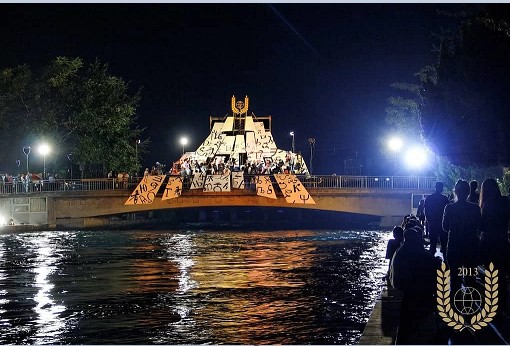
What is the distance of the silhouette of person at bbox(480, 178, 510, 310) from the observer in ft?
52.6

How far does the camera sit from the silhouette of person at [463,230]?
51.0ft

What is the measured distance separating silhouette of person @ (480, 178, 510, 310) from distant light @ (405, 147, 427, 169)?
54102mm

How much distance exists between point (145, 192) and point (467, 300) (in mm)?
50475

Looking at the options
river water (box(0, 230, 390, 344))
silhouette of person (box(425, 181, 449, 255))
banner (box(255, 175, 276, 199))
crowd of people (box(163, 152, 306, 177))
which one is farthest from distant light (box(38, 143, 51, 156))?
silhouette of person (box(425, 181, 449, 255))

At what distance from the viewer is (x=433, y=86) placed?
4309 centimetres

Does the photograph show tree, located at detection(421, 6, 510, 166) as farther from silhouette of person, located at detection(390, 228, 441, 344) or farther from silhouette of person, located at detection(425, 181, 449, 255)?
silhouette of person, located at detection(390, 228, 441, 344)

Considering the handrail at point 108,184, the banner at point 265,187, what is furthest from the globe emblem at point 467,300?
the handrail at point 108,184

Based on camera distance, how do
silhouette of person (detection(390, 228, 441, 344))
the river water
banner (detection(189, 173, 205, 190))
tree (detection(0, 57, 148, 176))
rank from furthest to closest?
tree (detection(0, 57, 148, 176)) < banner (detection(189, 173, 205, 190)) < the river water < silhouette of person (detection(390, 228, 441, 344))

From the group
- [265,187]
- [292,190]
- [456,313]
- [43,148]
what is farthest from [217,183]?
[456,313]

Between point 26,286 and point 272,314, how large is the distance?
953 cm

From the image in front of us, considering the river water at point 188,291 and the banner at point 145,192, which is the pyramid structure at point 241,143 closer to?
the banner at point 145,192

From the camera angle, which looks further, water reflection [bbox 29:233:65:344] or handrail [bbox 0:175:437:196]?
handrail [bbox 0:175:437:196]

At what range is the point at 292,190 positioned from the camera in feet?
209

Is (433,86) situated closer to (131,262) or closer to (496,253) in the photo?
(131,262)
